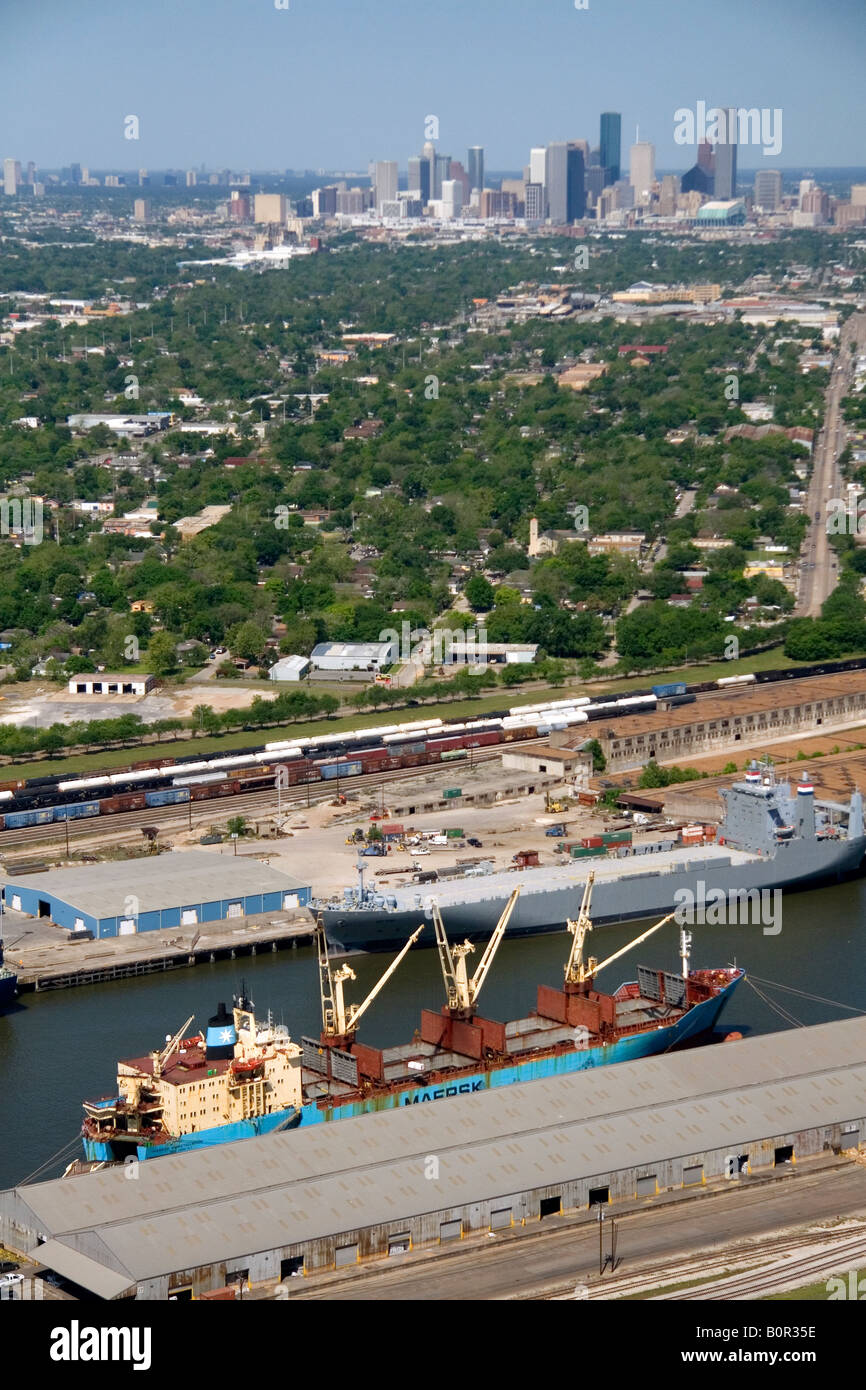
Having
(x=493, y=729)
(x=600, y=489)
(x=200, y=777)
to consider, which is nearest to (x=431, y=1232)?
(x=200, y=777)

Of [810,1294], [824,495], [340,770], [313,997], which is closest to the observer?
[810,1294]

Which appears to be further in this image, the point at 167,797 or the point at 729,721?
the point at 729,721

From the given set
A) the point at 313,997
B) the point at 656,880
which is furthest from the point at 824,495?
the point at 313,997

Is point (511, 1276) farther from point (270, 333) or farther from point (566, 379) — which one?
point (270, 333)

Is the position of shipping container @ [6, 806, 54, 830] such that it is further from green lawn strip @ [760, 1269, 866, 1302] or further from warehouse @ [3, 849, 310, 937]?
green lawn strip @ [760, 1269, 866, 1302]

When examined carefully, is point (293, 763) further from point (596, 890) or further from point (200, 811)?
point (596, 890)

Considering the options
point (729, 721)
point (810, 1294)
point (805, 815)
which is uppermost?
point (729, 721)
